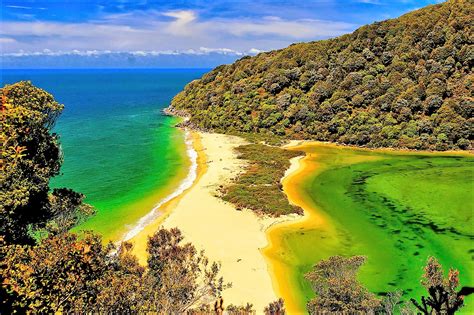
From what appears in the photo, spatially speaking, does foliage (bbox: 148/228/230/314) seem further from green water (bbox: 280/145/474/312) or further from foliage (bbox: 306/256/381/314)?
green water (bbox: 280/145/474/312)

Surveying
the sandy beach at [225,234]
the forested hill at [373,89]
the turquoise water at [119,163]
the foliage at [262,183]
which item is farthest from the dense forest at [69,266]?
the forested hill at [373,89]

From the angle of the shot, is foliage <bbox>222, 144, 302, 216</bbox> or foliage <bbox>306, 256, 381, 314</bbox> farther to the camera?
foliage <bbox>222, 144, 302, 216</bbox>

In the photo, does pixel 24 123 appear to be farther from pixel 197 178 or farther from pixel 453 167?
pixel 453 167

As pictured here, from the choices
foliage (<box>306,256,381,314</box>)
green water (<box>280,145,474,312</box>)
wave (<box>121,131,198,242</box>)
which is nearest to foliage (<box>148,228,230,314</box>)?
foliage (<box>306,256,381,314</box>)

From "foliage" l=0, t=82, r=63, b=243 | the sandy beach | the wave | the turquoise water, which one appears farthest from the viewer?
the turquoise water

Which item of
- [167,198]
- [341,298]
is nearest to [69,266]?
[341,298]

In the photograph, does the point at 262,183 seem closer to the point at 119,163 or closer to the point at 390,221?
the point at 390,221

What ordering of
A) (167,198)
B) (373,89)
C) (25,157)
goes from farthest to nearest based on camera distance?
1. (373,89)
2. (167,198)
3. (25,157)

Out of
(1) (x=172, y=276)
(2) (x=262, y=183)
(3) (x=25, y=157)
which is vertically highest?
(3) (x=25, y=157)
